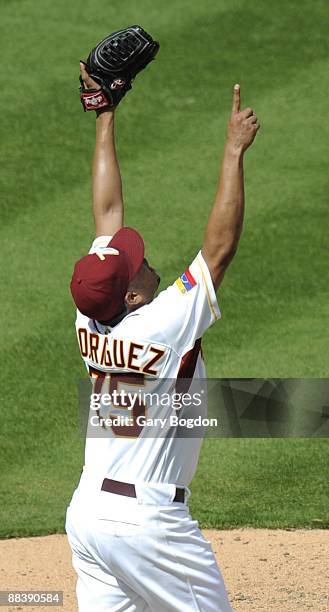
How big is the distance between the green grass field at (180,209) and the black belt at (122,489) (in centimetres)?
272

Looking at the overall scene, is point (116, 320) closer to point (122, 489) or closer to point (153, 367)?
point (153, 367)

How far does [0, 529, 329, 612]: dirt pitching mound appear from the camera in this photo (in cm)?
611

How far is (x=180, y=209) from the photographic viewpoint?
1063 cm

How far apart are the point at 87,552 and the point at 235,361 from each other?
4408mm

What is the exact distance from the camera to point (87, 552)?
439 cm

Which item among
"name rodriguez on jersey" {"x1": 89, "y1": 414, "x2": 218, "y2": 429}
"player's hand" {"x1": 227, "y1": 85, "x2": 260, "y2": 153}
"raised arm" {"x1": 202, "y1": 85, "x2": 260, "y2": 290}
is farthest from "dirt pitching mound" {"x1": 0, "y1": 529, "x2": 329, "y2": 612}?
"player's hand" {"x1": 227, "y1": 85, "x2": 260, "y2": 153}

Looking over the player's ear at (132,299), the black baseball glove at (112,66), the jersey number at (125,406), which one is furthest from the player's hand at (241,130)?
the black baseball glove at (112,66)

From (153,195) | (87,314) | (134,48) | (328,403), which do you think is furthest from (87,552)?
(153,195)

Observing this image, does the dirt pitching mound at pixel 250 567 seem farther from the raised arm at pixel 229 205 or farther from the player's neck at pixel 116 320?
the raised arm at pixel 229 205

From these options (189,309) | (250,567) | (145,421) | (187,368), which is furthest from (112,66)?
(250,567)

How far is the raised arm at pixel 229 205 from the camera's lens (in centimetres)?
419

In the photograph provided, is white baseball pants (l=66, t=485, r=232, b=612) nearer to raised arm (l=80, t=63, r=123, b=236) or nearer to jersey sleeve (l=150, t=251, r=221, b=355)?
jersey sleeve (l=150, t=251, r=221, b=355)

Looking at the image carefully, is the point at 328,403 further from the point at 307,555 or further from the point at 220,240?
the point at 220,240

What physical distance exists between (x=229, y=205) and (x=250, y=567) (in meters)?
2.92
